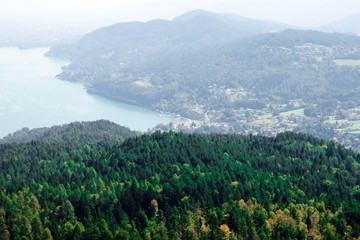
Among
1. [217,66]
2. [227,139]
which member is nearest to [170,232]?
[227,139]

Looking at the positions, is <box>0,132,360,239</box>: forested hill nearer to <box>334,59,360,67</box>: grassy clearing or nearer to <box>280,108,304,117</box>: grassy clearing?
<box>280,108,304,117</box>: grassy clearing

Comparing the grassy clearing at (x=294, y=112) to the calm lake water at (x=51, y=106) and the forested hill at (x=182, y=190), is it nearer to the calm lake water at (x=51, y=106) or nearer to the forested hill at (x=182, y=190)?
the calm lake water at (x=51, y=106)

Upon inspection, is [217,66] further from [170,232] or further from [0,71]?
[170,232]

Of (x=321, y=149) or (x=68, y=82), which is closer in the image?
(x=321, y=149)

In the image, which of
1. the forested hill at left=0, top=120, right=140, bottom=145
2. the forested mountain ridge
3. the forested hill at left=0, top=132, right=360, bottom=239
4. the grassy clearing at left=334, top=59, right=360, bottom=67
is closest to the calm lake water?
the forested mountain ridge

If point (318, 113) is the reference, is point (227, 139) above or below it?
above

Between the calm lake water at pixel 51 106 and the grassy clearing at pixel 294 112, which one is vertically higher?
the calm lake water at pixel 51 106

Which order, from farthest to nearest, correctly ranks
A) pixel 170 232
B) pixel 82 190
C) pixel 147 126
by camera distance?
pixel 147 126
pixel 82 190
pixel 170 232

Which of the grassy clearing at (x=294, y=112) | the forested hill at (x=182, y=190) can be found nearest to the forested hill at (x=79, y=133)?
the forested hill at (x=182, y=190)
